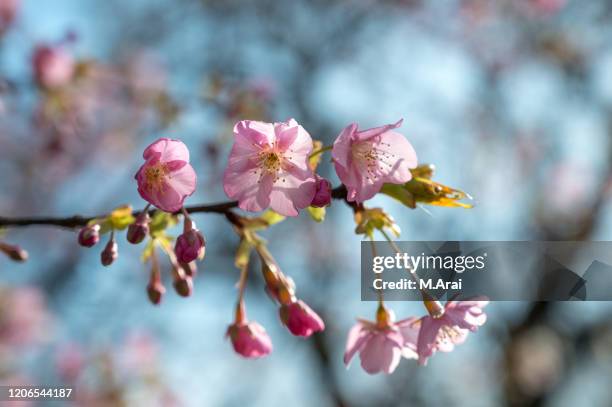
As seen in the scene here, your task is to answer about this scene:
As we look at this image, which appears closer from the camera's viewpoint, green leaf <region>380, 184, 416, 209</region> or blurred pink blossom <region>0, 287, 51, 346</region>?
green leaf <region>380, 184, 416, 209</region>

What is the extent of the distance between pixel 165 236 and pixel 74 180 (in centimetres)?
528

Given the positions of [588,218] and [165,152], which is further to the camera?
[588,218]

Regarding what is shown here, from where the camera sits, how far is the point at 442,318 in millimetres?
1019

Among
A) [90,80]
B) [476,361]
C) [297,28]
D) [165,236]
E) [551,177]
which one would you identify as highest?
[165,236]

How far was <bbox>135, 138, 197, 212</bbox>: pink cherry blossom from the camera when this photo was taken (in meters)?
0.93

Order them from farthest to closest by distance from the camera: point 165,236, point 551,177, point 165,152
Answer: point 551,177 < point 165,236 < point 165,152

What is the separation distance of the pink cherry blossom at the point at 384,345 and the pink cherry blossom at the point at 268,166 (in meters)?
0.30

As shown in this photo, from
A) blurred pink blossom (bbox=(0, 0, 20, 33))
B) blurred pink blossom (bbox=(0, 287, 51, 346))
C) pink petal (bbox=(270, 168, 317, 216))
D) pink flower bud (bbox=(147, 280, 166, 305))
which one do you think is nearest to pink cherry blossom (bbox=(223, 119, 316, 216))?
pink petal (bbox=(270, 168, 317, 216))

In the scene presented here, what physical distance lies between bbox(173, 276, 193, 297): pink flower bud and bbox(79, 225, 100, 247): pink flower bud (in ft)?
0.69

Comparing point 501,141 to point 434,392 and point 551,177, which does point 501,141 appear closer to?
point 551,177

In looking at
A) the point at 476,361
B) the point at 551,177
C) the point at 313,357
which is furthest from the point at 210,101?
the point at 476,361

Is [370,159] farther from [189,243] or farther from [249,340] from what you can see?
[249,340]

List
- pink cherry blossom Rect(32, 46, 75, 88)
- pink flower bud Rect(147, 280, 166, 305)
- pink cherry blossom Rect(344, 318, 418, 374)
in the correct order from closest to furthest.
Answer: pink cherry blossom Rect(344, 318, 418, 374), pink flower bud Rect(147, 280, 166, 305), pink cherry blossom Rect(32, 46, 75, 88)

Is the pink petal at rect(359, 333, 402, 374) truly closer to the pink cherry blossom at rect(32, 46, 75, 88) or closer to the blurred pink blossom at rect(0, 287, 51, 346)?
the pink cherry blossom at rect(32, 46, 75, 88)
